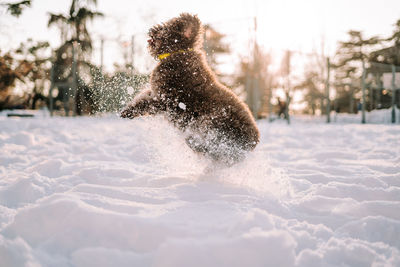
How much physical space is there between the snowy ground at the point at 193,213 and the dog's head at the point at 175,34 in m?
0.70

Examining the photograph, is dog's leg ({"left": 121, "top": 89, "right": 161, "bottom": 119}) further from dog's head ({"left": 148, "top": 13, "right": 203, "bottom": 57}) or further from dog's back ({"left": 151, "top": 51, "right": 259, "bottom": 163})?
dog's head ({"left": 148, "top": 13, "right": 203, "bottom": 57})

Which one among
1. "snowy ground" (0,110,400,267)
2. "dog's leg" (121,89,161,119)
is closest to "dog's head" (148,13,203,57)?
"dog's leg" (121,89,161,119)

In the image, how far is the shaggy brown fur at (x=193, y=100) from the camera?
2.19 m

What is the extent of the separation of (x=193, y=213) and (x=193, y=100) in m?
1.08

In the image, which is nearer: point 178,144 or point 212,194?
point 212,194

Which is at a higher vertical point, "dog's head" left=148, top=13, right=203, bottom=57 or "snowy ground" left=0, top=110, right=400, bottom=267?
"dog's head" left=148, top=13, right=203, bottom=57

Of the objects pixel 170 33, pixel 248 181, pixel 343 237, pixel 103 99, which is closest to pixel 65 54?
pixel 103 99

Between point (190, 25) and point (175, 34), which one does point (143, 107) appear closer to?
point (175, 34)

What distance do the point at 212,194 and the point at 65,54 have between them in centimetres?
1393

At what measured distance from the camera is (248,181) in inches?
84.8

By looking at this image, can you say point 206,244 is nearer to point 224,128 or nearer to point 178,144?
point 224,128

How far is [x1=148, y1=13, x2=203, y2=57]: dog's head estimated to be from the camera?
2410 millimetres

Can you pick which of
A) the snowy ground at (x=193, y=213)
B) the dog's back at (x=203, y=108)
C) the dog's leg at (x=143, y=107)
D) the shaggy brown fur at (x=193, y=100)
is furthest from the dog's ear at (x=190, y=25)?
the snowy ground at (x=193, y=213)

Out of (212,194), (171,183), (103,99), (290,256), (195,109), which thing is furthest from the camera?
(103,99)
